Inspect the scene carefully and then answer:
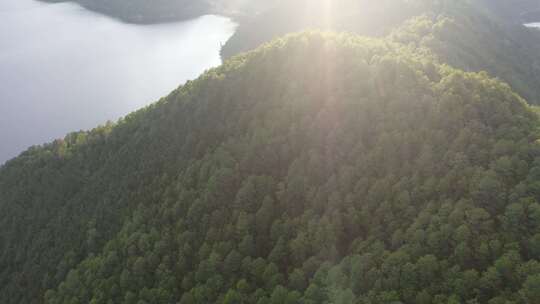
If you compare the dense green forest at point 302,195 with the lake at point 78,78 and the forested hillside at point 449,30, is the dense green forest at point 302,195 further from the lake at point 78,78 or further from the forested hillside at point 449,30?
the lake at point 78,78

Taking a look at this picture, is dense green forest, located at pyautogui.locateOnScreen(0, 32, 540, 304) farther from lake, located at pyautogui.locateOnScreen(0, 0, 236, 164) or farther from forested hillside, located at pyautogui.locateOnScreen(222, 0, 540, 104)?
lake, located at pyautogui.locateOnScreen(0, 0, 236, 164)

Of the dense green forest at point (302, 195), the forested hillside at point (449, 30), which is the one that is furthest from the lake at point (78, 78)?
the dense green forest at point (302, 195)

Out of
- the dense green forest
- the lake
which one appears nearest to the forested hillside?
the lake

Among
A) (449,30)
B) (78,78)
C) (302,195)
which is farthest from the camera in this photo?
(78,78)

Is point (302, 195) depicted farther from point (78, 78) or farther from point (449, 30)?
point (78, 78)

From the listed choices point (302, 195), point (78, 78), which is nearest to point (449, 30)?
point (302, 195)

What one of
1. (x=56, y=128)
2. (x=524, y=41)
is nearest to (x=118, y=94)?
(x=56, y=128)
